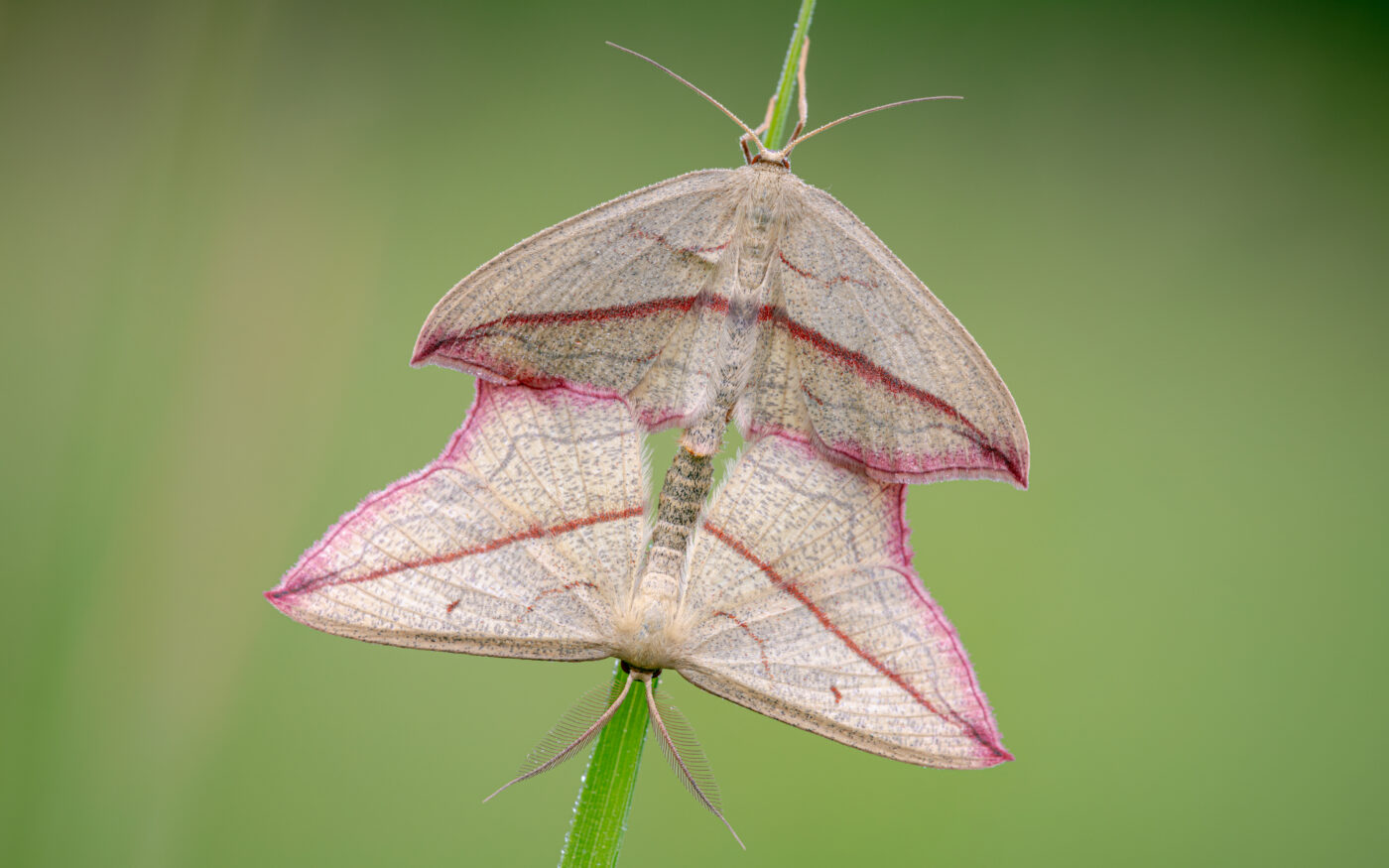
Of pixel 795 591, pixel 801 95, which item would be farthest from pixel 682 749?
pixel 801 95

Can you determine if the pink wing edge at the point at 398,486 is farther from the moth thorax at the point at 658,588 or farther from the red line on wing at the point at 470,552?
the moth thorax at the point at 658,588

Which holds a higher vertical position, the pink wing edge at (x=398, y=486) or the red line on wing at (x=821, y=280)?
the red line on wing at (x=821, y=280)

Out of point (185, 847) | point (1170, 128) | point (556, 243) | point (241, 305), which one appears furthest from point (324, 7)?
point (1170, 128)

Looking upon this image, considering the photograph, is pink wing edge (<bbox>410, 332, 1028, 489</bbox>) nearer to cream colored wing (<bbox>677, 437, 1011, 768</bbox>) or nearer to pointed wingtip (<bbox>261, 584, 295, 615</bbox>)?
cream colored wing (<bbox>677, 437, 1011, 768</bbox>)

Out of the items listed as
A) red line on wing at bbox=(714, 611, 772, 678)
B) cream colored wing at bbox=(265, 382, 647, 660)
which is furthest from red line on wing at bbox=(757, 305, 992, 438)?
red line on wing at bbox=(714, 611, 772, 678)

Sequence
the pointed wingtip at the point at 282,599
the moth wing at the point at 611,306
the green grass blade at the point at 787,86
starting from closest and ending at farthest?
the pointed wingtip at the point at 282,599 < the moth wing at the point at 611,306 < the green grass blade at the point at 787,86

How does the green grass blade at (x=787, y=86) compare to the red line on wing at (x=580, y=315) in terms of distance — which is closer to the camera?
the red line on wing at (x=580, y=315)

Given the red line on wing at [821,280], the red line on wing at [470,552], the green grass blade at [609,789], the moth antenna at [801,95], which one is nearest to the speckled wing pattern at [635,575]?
the red line on wing at [470,552]

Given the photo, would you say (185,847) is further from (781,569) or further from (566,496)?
(781,569)
